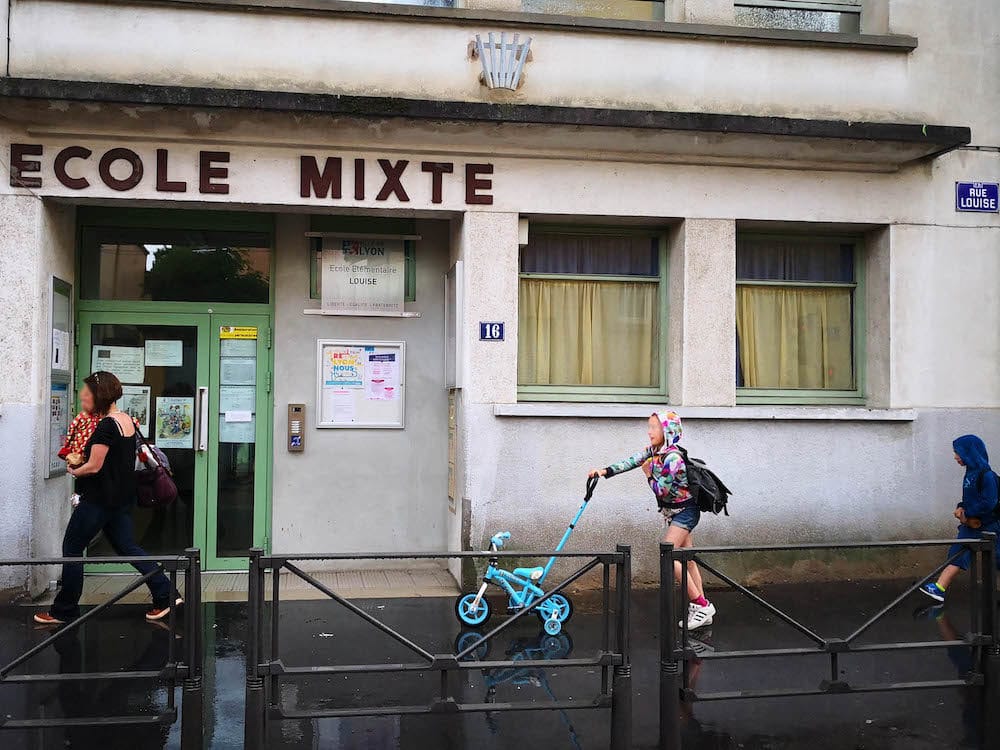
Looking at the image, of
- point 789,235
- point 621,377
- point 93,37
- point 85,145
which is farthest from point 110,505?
point 789,235

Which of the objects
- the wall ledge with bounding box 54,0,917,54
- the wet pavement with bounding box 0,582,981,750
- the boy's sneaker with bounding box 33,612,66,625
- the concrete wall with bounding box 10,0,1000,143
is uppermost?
the wall ledge with bounding box 54,0,917,54

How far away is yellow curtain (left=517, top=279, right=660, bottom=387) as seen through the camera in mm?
9031

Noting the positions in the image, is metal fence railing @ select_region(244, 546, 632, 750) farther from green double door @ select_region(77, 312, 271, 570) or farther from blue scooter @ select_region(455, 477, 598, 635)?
green double door @ select_region(77, 312, 271, 570)

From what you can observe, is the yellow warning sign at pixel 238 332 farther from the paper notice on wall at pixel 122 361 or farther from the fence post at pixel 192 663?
the fence post at pixel 192 663

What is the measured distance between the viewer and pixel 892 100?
29.7ft

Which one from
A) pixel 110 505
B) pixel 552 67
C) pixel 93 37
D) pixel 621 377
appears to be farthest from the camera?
pixel 621 377

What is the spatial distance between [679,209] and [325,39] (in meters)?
3.41

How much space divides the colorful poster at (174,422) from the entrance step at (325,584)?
1250mm

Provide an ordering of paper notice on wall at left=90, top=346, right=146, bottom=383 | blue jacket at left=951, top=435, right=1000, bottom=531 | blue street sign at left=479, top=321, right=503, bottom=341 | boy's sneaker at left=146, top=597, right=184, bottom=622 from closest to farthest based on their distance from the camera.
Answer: boy's sneaker at left=146, top=597, right=184, bottom=622, blue jacket at left=951, top=435, right=1000, bottom=531, blue street sign at left=479, top=321, right=503, bottom=341, paper notice on wall at left=90, top=346, right=146, bottom=383

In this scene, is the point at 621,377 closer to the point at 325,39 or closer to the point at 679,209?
the point at 679,209

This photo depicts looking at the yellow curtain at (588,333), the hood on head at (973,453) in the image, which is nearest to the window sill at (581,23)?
the yellow curtain at (588,333)

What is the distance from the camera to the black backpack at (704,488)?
6953mm

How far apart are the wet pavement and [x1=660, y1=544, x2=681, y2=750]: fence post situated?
0.39m

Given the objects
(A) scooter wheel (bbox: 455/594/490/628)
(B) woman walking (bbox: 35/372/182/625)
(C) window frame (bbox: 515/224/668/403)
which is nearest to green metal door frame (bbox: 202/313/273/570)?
(B) woman walking (bbox: 35/372/182/625)
